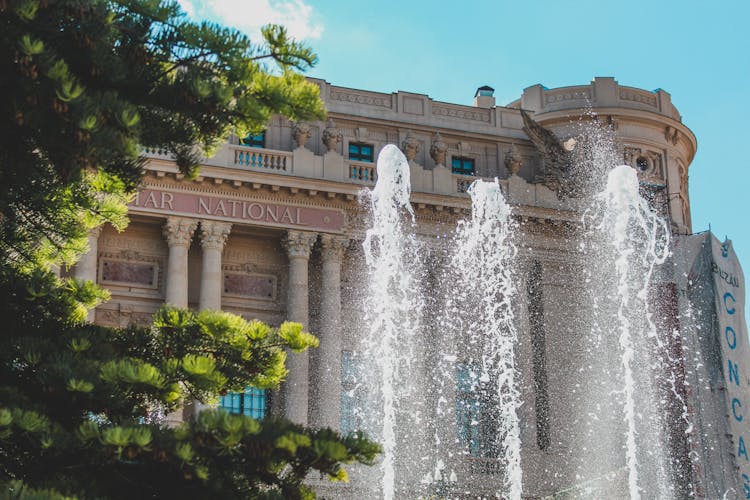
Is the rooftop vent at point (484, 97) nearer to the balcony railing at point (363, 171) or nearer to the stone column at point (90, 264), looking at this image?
the balcony railing at point (363, 171)

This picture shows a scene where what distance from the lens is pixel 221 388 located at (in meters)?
7.62

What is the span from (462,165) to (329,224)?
6362 mm

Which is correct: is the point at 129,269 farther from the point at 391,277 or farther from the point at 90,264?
the point at 391,277

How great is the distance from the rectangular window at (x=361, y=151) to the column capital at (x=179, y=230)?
21.0 ft

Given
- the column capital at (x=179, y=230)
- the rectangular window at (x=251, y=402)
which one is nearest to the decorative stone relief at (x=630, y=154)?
the rectangular window at (x=251, y=402)

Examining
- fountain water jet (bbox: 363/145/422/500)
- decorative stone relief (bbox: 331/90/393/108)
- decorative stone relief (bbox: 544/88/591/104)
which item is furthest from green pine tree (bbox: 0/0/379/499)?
decorative stone relief (bbox: 544/88/591/104)

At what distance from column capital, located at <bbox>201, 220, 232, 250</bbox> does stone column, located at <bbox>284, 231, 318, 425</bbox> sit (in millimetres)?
1772

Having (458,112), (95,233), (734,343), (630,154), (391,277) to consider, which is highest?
(458,112)

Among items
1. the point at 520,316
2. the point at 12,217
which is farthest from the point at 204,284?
the point at 12,217

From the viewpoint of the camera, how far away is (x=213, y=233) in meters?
27.9

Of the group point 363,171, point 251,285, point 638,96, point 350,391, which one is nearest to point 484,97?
point 638,96

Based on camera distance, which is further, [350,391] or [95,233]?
[350,391]

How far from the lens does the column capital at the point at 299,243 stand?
2852 cm

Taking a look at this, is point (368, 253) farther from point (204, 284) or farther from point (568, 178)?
point (568, 178)
